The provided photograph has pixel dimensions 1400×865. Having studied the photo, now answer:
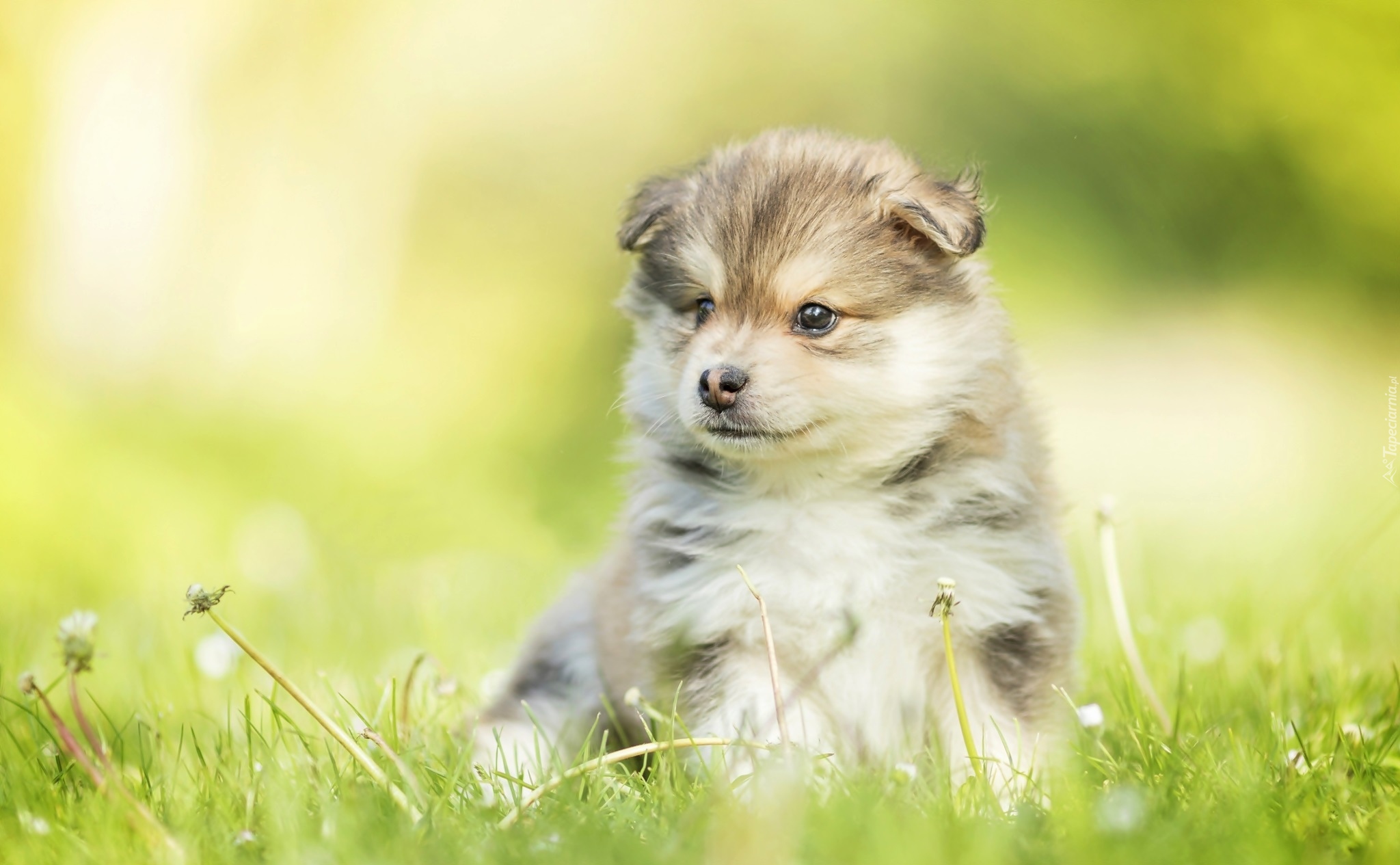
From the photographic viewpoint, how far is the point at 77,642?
207 cm

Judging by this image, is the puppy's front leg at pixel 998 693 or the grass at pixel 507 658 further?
the puppy's front leg at pixel 998 693

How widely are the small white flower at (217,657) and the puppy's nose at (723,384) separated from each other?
5.80 ft

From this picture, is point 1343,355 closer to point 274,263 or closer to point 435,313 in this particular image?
point 435,313

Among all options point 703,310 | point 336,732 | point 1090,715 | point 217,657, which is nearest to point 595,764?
point 336,732

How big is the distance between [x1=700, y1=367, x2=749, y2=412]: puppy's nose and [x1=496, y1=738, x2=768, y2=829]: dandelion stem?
0.72 meters

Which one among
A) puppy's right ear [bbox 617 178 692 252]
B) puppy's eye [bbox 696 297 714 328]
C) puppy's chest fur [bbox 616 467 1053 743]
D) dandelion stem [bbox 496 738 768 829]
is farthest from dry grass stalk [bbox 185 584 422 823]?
puppy's right ear [bbox 617 178 692 252]

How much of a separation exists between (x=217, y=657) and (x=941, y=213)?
2.40 metres

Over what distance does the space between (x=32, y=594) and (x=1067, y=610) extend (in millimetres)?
4007

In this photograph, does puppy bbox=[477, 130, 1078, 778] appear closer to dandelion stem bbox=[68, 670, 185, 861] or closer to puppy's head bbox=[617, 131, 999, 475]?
puppy's head bbox=[617, 131, 999, 475]

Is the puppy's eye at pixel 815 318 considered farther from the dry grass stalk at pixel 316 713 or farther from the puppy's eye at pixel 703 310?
the dry grass stalk at pixel 316 713

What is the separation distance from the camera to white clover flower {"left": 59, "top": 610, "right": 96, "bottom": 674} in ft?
6.76

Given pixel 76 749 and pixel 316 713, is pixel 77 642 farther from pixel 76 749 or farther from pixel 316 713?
pixel 316 713

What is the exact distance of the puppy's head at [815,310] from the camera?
8.81 ft

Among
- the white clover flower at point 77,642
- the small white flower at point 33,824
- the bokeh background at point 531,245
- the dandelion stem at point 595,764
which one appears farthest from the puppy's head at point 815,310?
the bokeh background at point 531,245
